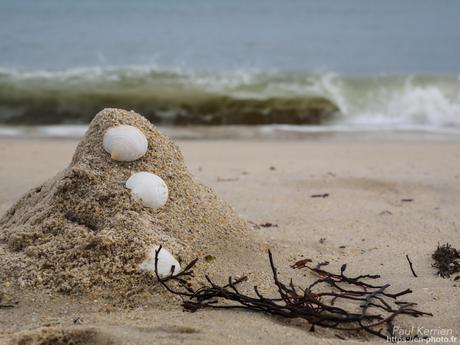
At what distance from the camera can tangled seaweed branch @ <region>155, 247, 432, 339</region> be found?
7.13 ft

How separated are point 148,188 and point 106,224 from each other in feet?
0.75

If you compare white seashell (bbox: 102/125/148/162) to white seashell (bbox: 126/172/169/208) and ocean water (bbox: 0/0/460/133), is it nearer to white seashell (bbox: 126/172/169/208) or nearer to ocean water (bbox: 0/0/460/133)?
white seashell (bbox: 126/172/169/208)

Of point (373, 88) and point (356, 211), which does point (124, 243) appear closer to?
point (356, 211)

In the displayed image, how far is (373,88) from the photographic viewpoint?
1134 cm

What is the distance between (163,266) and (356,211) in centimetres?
188

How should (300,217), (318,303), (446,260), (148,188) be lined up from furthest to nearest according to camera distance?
(300,217) → (446,260) → (148,188) → (318,303)

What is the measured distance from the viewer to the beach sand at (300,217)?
2.07m

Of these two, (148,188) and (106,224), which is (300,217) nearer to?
(148,188)

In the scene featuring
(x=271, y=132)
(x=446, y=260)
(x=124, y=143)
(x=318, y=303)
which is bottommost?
(x=318, y=303)

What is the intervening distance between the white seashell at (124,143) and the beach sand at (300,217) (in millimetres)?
616

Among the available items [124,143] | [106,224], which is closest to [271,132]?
[124,143]

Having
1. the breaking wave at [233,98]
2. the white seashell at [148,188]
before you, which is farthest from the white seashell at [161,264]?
the breaking wave at [233,98]

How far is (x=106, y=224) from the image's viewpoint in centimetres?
246

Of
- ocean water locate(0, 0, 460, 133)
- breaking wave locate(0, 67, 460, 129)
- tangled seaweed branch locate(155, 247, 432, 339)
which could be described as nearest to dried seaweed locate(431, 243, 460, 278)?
tangled seaweed branch locate(155, 247, 432, 339)
